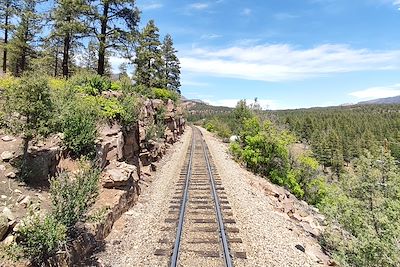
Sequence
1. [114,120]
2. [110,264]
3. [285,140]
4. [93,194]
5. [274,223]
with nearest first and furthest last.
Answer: [110,264] < [93,194] < [274,223] < [114,120] < [285,140]

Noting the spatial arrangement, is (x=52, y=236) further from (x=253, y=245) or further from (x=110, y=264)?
(x=253, y=245)

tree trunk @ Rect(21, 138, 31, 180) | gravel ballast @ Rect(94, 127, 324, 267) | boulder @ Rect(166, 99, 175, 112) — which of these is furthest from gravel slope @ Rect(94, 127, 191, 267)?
boulder @ Rect(166, 99, 175, 112)

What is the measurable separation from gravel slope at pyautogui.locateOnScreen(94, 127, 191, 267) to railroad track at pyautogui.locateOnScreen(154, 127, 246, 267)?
0.92ft

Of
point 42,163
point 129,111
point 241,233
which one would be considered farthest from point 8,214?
point 129,111

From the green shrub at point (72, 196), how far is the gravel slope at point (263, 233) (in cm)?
413

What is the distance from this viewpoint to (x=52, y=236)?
670 cm

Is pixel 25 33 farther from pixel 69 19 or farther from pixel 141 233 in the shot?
pixel 141 233

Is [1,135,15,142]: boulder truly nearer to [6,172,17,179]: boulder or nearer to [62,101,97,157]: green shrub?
[62,101,97,157]: green shrub

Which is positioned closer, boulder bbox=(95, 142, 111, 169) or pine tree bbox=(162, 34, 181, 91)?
boulder bbox=(95, 142, 111, 169)

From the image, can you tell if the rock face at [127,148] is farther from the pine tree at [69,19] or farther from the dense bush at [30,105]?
the pine tree at [69,19]

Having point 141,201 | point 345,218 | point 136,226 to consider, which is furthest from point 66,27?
point 345,218

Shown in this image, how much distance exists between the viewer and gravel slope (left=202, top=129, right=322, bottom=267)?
8.99 meters

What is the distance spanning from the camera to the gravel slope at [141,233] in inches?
337

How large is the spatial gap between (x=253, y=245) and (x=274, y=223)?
2816 millimetres
